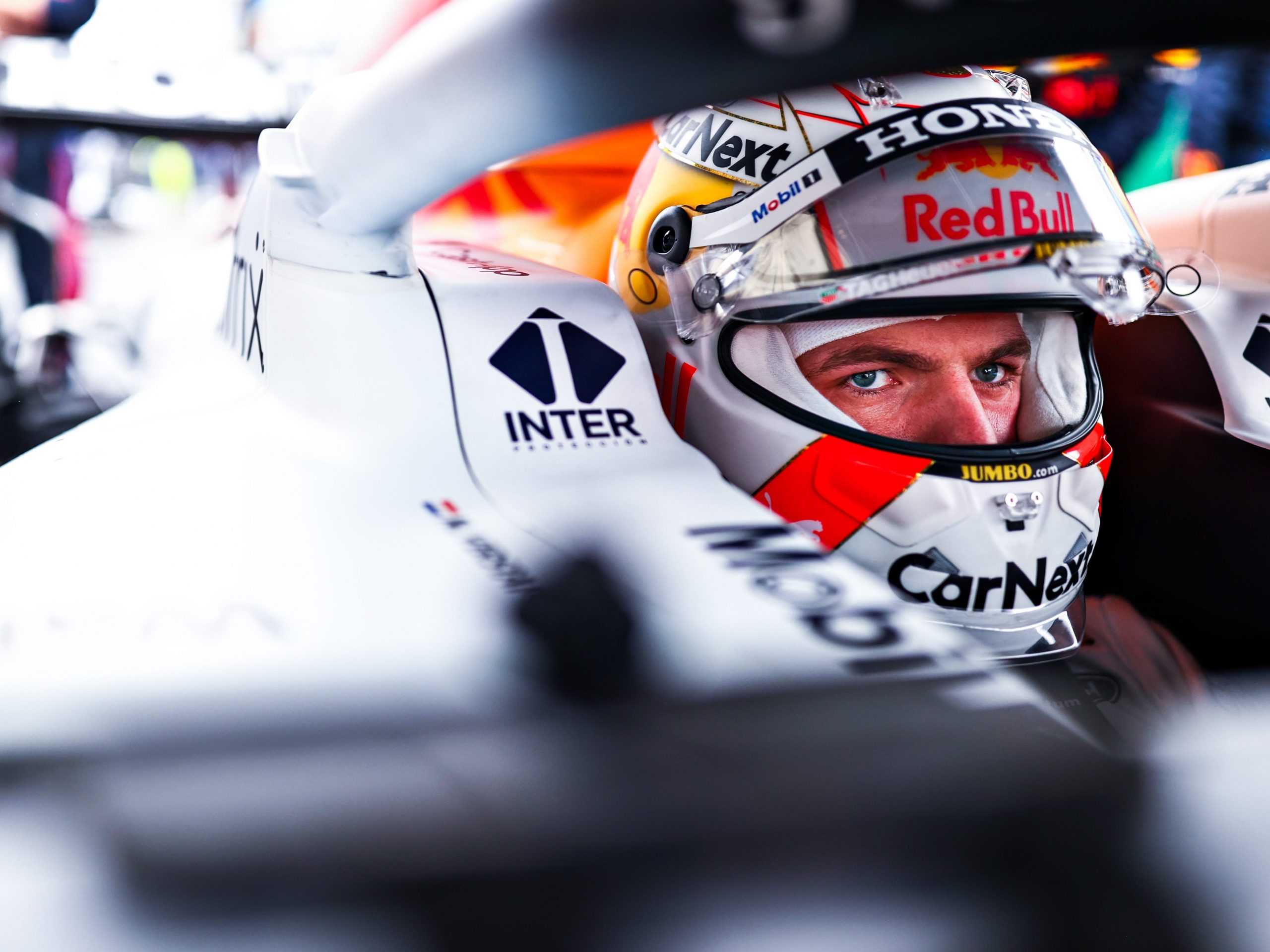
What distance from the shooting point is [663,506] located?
2.28ft

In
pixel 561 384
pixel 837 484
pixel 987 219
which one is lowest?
pixel 837 484

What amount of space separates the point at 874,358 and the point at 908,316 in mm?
64

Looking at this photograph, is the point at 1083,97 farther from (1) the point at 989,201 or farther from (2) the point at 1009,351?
(1) the point at 989,201

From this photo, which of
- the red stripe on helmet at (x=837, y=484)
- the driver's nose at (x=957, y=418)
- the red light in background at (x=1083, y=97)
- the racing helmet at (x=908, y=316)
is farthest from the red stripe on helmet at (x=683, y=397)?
the red light in background at (x=1083, y=97)

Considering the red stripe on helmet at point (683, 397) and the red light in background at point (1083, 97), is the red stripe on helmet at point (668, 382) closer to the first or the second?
the red stripe on helmet at point (683, 397)

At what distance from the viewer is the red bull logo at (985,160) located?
2.86ft

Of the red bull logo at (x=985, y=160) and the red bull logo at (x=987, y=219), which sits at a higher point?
the red bull logo at (x=985, y=160)

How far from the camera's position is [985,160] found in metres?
0.88

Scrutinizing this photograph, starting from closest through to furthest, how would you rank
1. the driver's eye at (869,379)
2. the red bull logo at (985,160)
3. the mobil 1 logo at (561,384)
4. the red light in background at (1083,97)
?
the mobil 1 logo at (561,384) < the red bull logo at (985,160) < the driver's eye at (869,379) < the red light in background at (1083,97)

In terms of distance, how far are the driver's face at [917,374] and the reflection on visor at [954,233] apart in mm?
96

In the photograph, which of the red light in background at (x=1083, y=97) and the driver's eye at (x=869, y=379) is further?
the red light in background at (x=1083, y=97)

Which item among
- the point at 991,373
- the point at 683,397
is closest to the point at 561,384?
the point at 683,397

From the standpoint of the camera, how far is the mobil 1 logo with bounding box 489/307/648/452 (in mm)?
769

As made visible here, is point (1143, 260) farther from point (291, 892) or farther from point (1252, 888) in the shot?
point (291, 892)
